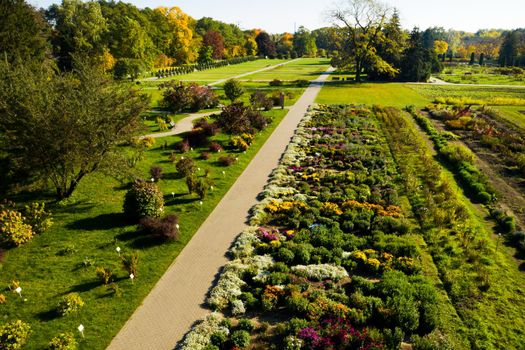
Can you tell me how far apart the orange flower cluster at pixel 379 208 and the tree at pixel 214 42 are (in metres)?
115

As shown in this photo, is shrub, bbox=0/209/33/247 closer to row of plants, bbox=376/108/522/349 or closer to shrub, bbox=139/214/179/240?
shrub, bbox=139/214/179/240

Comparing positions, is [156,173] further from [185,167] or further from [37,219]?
[37,219]

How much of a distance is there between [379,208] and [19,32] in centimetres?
4936

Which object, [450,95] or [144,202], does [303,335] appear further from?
[450,95]

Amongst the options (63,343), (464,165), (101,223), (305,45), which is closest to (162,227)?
(101,223)

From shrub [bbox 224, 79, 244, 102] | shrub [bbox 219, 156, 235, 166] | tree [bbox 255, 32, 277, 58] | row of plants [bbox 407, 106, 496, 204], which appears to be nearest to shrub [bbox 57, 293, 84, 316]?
shrub [bbox 219, 156, 235, 166]

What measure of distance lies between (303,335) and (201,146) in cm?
2239

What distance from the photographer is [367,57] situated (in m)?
69.5

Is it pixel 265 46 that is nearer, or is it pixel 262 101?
pixel 262 101

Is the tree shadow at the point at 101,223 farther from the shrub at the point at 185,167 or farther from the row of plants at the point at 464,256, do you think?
the row of plants at the point at 464,256

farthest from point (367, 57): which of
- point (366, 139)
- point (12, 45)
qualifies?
point (12, 45)

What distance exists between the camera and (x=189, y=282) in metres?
14.3

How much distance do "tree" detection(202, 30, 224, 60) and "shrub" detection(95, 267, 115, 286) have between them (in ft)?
393

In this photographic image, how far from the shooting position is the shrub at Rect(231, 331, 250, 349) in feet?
37.1
